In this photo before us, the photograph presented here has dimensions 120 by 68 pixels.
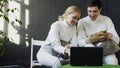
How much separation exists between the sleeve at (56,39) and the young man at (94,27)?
0.29m

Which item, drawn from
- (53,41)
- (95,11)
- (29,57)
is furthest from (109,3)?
(29,57)

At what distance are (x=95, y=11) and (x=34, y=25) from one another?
0.80 m

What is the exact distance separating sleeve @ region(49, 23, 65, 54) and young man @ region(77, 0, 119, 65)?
0.29 m

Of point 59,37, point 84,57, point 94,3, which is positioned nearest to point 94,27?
point 94,3

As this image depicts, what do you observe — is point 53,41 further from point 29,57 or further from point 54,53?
point 29,57

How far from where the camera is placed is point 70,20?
348cm

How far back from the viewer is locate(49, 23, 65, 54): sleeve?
332cm

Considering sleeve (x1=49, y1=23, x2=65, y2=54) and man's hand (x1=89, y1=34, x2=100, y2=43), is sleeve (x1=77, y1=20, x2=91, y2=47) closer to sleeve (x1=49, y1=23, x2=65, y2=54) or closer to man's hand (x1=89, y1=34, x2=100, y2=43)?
man's hand (x1=89, y1=34, x2=100, y2=43)

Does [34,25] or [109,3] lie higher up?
[109,3]

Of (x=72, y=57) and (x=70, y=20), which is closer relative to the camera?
(x=72, y=57)

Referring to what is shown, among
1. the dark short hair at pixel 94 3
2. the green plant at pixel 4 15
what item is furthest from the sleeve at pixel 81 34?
the green plant at pixel 4 15

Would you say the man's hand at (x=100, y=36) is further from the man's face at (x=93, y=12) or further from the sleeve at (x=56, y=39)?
the sleeve at (x=56, y=39)

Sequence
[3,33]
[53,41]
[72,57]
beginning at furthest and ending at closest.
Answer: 1. [3,33]
2. [53,41]
3. [72,57]

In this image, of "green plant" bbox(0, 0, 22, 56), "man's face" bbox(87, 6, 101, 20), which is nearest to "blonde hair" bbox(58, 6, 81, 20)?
"man's face" bbox(87, 6, 101, 20)
